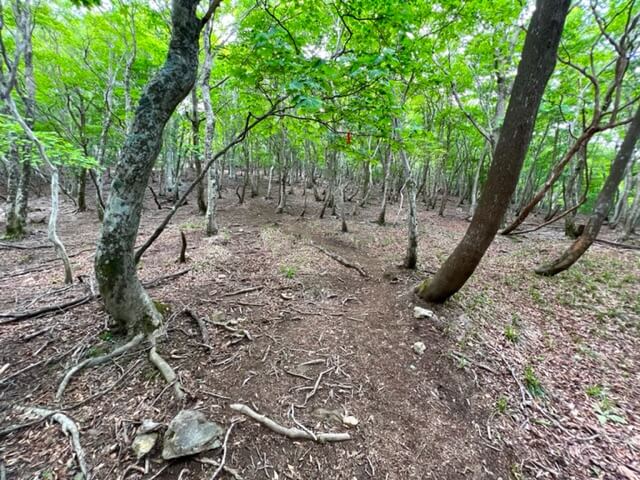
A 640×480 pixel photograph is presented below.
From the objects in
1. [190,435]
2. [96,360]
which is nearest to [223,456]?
[190,435]

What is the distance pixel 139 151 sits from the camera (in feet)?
10.1

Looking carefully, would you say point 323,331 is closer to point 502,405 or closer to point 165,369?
→ point 165,369

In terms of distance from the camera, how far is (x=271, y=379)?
335 cm

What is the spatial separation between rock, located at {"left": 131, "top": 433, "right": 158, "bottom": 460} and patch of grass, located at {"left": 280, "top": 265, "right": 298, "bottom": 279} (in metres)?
4.29

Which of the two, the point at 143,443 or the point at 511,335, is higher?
the point at 511,335

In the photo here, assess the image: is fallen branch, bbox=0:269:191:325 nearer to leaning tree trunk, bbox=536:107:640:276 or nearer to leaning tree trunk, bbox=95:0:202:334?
leaning tree trunk, bbox=95:0:202:334

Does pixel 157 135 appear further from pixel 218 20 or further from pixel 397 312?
pixel 218 20

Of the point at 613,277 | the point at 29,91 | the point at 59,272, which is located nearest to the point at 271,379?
the point at 59,272

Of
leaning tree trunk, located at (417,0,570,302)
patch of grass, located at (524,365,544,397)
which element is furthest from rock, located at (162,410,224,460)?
leaning tree trunk, located at (417,0,570,302)

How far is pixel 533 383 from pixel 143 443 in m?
5.18

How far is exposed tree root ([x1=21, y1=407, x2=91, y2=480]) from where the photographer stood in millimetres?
2111

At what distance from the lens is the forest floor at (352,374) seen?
2.53 metres

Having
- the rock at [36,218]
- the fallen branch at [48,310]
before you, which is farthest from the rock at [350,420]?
the rock at [36,218]

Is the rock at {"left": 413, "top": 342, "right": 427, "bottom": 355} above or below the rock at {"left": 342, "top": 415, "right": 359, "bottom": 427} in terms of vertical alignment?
above
